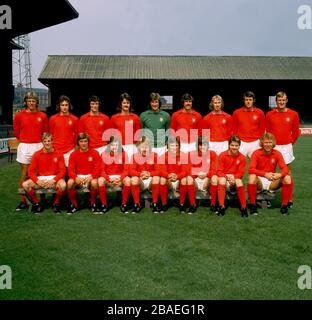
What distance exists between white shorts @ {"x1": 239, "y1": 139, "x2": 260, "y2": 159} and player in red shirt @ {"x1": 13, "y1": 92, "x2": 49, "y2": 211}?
9.96 feet

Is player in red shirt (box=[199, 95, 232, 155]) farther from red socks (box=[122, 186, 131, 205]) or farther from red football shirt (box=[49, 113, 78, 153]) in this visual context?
red football shirt (box=[49, 113, 78, 153])

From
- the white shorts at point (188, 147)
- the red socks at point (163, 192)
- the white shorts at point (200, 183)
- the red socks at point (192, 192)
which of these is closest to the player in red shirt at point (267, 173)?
the white shorts at point (200, 183)

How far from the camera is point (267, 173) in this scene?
536 centimetres

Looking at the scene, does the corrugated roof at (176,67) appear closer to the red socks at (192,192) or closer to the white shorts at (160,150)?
the white shorts at (160,150)

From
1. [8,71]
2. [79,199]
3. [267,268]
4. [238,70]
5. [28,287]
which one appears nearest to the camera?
[28,287]

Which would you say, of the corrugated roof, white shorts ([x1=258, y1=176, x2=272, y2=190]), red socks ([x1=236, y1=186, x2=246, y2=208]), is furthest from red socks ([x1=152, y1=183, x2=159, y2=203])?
the corrugated roof

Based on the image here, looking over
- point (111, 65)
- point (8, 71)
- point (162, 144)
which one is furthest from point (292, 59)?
point (162, 144)

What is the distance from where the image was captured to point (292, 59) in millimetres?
26266

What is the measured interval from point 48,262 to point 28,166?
2.59 m

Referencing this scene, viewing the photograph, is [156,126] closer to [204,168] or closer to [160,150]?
[160,150]

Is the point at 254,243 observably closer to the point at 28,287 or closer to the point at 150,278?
the point at 150,278

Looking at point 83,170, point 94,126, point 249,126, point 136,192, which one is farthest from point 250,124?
point 83,170

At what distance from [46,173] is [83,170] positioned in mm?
550
